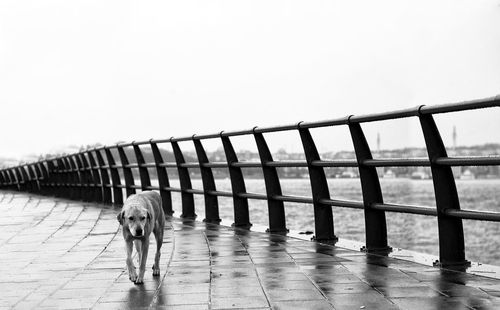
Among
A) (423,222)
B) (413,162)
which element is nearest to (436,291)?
(413,162)

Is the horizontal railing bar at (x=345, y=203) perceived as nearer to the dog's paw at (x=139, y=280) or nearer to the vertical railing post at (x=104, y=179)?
the dog's paw at (x=139, y=280)

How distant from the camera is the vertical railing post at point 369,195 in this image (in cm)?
912

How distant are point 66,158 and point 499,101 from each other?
22012 mm

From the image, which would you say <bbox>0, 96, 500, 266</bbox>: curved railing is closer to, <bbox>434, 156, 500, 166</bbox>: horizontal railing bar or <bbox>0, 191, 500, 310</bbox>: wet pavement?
<bbox>434, 156, 500, 166</bbox>: horizontal railing bar

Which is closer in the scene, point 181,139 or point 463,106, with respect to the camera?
point 463,106

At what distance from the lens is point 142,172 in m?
18.2

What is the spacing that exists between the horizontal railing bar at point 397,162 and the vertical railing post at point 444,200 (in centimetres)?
12

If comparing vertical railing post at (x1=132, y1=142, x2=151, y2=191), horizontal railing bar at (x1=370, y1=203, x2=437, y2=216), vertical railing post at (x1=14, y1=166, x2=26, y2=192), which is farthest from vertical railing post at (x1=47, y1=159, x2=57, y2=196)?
horizontal railing bar at (x1=370, y1=203, x2=437, y2=216)

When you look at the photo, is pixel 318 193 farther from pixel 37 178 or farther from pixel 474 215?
pixel 37 178

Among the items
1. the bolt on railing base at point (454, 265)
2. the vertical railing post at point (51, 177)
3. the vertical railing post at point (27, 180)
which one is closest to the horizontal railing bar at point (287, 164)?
the bolt on railing base at point (454, 265)

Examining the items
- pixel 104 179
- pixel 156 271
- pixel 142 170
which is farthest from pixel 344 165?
pixel 104 179

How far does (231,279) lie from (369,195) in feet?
7.94

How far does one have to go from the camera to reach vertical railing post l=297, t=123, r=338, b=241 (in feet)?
33.7

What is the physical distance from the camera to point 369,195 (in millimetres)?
9172
